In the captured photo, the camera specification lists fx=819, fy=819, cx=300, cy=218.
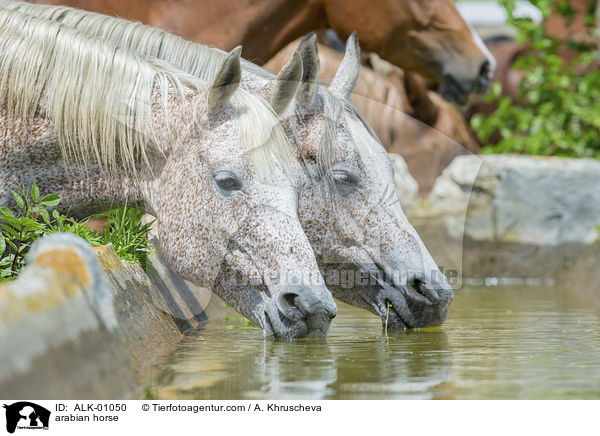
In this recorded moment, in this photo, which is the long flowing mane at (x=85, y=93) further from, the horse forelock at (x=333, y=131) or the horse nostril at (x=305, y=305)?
the horse nostril at (x=305, y=305)

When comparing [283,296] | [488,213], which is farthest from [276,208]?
[488,213]

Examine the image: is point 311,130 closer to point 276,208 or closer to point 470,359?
point 276,208

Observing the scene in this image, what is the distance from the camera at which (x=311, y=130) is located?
3861mm

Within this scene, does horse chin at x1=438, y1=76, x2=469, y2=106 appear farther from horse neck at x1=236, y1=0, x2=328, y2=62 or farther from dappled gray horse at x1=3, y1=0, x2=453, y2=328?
dappled gray horse at x1=3, y1=0, x2=453, y2=328

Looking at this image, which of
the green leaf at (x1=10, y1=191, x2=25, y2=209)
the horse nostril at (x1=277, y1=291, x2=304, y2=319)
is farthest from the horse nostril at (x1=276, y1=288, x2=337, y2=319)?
the green leaf at (x1=10, y1=191, x2=25, y2=209)

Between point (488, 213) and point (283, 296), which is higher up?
point (283, 296)

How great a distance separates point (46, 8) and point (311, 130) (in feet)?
4.68

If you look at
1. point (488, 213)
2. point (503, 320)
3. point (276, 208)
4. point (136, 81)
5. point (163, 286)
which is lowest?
point (488, 213)

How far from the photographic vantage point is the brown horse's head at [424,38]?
18.9 ft

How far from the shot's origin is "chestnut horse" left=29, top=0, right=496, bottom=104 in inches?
208

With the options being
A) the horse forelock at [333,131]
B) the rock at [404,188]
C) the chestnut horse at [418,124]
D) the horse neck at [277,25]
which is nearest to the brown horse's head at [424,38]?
the horse neck at [277,25]

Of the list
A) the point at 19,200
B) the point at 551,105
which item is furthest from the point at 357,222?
the point at 551,105

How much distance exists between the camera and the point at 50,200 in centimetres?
→ 331
